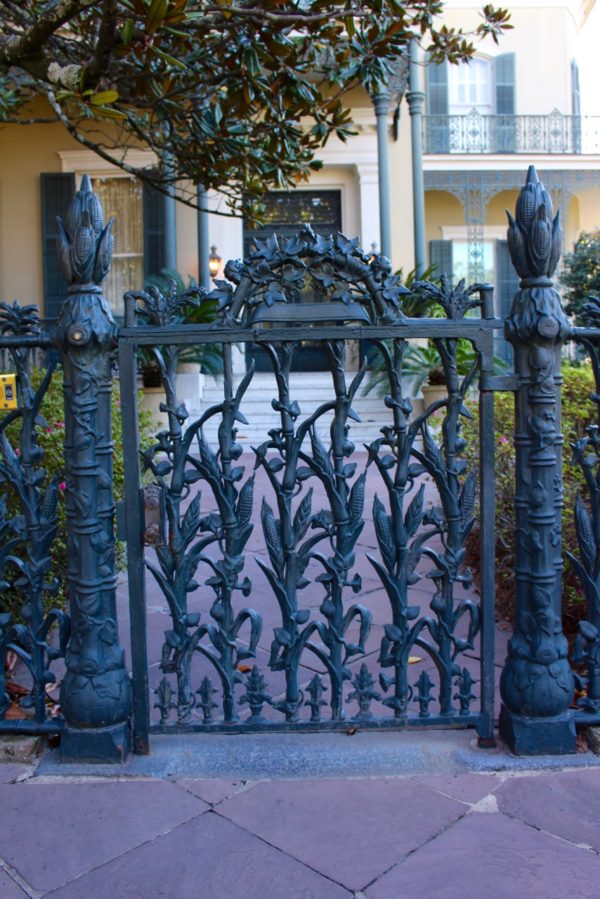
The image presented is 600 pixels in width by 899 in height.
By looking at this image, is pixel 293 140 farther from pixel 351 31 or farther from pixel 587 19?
pixel 587 19

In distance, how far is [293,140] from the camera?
5.54 m

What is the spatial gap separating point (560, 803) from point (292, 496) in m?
1.21

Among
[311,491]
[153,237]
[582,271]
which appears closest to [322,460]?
[311,491]

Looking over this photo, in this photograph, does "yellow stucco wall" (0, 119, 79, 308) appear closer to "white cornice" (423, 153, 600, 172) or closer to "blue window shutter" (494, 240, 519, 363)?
"white cornice" (423, 153, 600, 172)

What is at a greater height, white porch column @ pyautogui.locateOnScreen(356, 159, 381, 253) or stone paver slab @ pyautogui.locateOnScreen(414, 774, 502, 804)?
white porch column @ pyautogui.locateOnScreen(356, 159, 381, 253)

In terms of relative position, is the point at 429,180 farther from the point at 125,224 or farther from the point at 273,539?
the point at 273,539

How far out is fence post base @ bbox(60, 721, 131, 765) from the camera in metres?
2.67

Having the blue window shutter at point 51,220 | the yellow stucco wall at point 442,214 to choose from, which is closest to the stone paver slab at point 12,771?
the blue window shutter at point 51,220

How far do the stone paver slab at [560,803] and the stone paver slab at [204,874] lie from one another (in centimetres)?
64

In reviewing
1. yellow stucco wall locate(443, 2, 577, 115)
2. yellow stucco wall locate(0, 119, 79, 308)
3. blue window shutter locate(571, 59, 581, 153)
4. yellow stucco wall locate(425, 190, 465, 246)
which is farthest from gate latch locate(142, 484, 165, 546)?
yellow stucco wall locate(443, 2, 577, 115)

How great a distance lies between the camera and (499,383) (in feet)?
8.71

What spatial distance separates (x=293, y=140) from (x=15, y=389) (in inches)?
136

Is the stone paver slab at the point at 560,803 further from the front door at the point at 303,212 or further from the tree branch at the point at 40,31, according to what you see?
the front door at the point at 303,212

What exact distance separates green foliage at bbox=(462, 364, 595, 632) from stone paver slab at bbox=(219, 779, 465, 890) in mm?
1215
